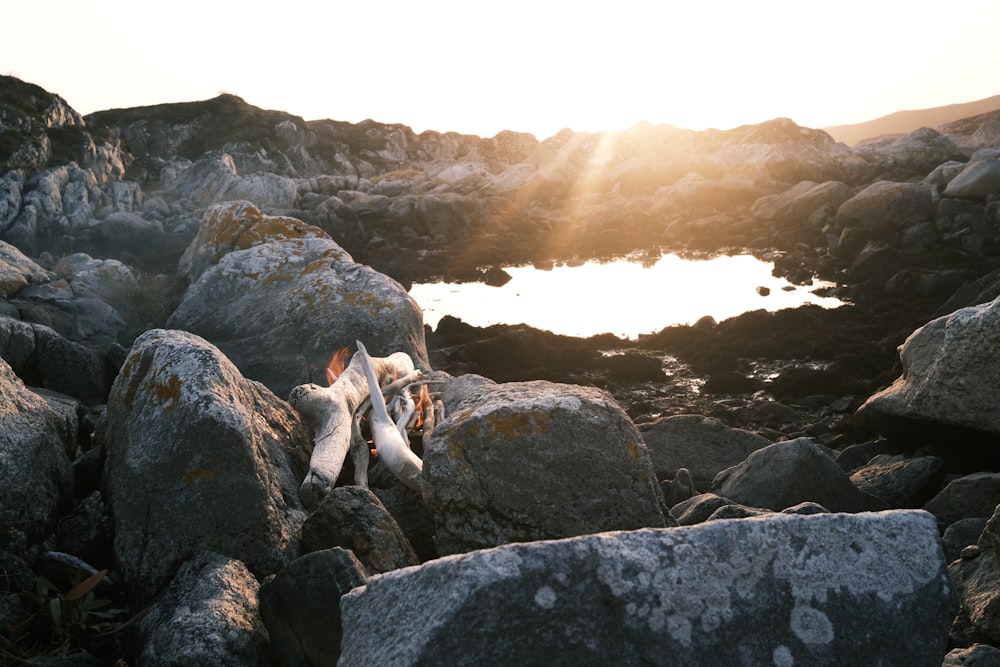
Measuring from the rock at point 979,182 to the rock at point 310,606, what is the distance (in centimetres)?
3619

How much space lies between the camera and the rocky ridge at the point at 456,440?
3.69 m

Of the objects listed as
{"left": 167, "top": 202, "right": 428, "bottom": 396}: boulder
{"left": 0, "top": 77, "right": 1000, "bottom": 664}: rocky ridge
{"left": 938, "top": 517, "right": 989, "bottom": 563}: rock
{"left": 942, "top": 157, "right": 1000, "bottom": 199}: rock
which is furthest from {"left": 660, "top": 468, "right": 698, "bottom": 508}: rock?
{"left": 942, "top": 157, "right": 1000, "bottom": 199}: rock

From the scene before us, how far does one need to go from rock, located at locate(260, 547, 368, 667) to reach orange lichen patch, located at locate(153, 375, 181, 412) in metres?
1.62

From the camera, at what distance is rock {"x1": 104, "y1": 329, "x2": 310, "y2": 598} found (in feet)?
14.8

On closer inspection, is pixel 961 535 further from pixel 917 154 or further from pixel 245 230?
pixel 917 154

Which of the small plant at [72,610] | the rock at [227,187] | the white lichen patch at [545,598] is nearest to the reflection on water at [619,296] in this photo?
the small plant at [72,610]

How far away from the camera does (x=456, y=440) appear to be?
212 inches

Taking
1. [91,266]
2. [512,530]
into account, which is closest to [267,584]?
[512,530]

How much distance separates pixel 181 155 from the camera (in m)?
77.0

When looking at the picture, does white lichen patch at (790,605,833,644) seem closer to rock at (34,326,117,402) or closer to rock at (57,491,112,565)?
rock at (57,491,112,565)

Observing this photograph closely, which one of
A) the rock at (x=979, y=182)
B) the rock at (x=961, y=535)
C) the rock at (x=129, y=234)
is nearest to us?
the rock at (x=961, y=535)

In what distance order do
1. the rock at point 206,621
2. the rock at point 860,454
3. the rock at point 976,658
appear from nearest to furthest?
the rock at point 206,621, the rock at point 976,658, the rock at point 860,454

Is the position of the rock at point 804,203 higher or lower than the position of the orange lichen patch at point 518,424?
lower

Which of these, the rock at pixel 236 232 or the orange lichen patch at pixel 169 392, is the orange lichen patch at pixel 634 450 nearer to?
the orange lichen patch at pixel 169 392
